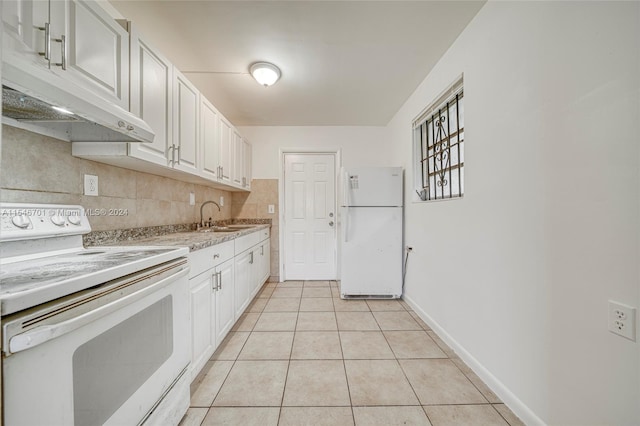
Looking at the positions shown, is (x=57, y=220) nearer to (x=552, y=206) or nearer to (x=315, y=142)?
(x=552, y=206)

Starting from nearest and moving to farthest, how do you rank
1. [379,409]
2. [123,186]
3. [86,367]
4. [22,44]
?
[86,367] → [22,44] → [379,409] → [123,186]

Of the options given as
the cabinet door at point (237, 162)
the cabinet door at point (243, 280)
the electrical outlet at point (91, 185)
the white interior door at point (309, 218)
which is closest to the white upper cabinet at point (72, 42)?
the electrical outlet at point (91, 185)

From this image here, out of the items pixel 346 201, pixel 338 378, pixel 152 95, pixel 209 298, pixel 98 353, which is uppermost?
pixel 152 95

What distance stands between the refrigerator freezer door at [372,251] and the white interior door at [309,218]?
0.81 meters

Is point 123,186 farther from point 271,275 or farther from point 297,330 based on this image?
point 271,275

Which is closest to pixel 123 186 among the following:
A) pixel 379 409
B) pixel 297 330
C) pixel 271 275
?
pixel 297 330

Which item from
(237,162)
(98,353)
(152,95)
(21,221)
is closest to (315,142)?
(237,162)

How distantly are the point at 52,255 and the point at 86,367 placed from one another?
661 millimetres

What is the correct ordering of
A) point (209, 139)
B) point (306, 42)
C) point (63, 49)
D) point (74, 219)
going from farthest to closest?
point (209, 139), point (306, 42), point (74, 219), point (63, 49)

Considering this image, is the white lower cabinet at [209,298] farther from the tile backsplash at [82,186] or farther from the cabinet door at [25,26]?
the cabinet door at [25,26]

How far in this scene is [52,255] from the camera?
112cm

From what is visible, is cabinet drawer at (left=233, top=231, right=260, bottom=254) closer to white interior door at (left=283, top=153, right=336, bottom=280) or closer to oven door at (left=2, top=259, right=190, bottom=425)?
white interior door at (left=283, top=153, right=336, bottom=280)

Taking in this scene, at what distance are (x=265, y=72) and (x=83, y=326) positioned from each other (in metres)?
2.17

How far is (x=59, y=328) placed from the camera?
0.66 metres
